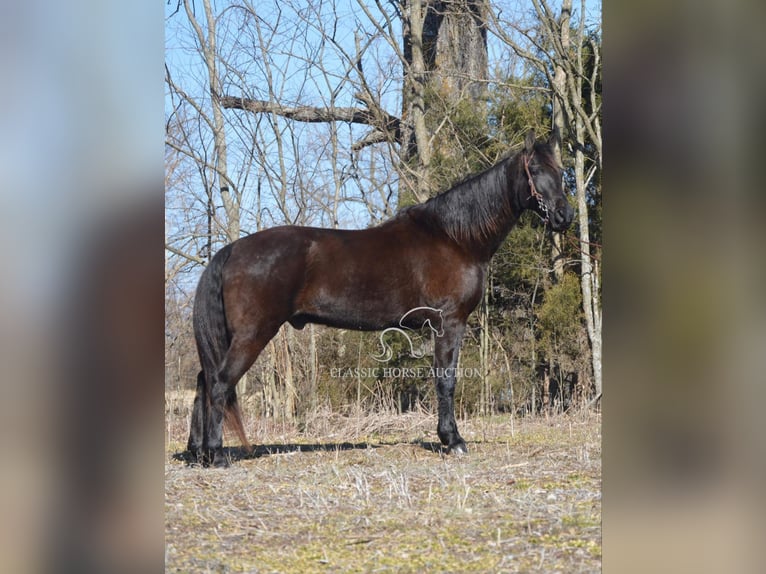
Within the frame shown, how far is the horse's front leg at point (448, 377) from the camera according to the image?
5.05 metres

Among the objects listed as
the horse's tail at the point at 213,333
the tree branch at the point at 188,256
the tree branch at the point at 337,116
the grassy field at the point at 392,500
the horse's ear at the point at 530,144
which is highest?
the tree branch at the point at 337,116

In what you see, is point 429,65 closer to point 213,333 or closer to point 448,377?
point 448,377

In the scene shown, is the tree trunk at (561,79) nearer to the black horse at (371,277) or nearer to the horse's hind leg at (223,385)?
the black horse at (371,277)

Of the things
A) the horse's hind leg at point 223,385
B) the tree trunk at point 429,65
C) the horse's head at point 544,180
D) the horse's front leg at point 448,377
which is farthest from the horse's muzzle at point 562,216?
the horse's hind leg at point 223,385

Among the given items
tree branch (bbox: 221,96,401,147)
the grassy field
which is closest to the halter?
tree branch (bbox: 221,96,401,147)

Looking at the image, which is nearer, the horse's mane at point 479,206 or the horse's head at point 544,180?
the horse's head at point 544,180

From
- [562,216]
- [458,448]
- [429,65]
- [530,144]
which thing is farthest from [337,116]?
[458,448]

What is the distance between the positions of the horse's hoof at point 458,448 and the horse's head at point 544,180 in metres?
1.63

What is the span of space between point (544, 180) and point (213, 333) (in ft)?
7.97

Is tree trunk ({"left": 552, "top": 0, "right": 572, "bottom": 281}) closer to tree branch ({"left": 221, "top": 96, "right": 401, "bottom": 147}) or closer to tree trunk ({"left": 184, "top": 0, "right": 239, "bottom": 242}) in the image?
tree branch ({"left": 221, "top": 96, "right": 401, "bottom": 147})

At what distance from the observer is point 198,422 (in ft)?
16.0

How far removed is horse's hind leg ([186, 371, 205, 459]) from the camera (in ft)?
15.9
